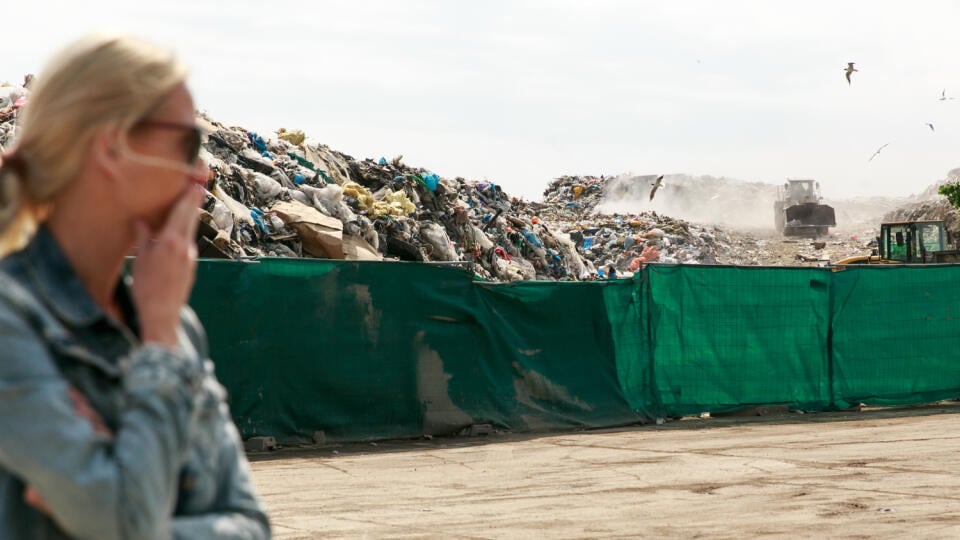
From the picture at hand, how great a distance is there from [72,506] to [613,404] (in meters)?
14.1

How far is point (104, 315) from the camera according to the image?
5.34 feet

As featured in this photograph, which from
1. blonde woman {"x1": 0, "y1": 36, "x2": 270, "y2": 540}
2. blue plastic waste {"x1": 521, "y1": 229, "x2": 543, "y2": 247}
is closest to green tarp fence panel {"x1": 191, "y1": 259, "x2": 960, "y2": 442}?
blue plastic waste {"x1": 521, "y1": 229, "x2": 543, "y2": 247}

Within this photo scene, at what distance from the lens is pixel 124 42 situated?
5.36 ft

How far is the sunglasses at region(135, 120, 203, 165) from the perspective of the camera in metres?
1.66

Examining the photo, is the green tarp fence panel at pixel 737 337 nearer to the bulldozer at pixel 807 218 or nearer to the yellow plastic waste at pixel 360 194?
the yellow plastic waste at pixel 360 194

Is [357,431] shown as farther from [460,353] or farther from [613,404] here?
[613,404]

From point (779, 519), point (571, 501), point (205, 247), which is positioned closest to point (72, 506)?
point (779, 519)

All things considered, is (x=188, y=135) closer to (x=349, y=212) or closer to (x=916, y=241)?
(x=349, y=212)

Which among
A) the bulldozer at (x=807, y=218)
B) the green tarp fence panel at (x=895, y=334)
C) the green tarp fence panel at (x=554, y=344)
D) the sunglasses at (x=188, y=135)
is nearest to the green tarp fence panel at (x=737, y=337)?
the green tarp fence panel at (x=554, y=344)

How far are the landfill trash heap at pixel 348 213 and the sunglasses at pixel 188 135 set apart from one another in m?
12.4

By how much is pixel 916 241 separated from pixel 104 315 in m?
35.6

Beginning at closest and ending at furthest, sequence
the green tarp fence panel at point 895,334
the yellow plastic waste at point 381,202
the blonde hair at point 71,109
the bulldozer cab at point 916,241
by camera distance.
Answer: the blonde hair at point 71,109 < the green tarp fence panel at point 895,334 < the yellow plastic waste at point 381,202 < the bulldozer cab at point 916,241

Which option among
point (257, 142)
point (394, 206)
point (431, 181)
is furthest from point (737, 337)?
point (257, 142)

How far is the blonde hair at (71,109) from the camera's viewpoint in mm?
1603
